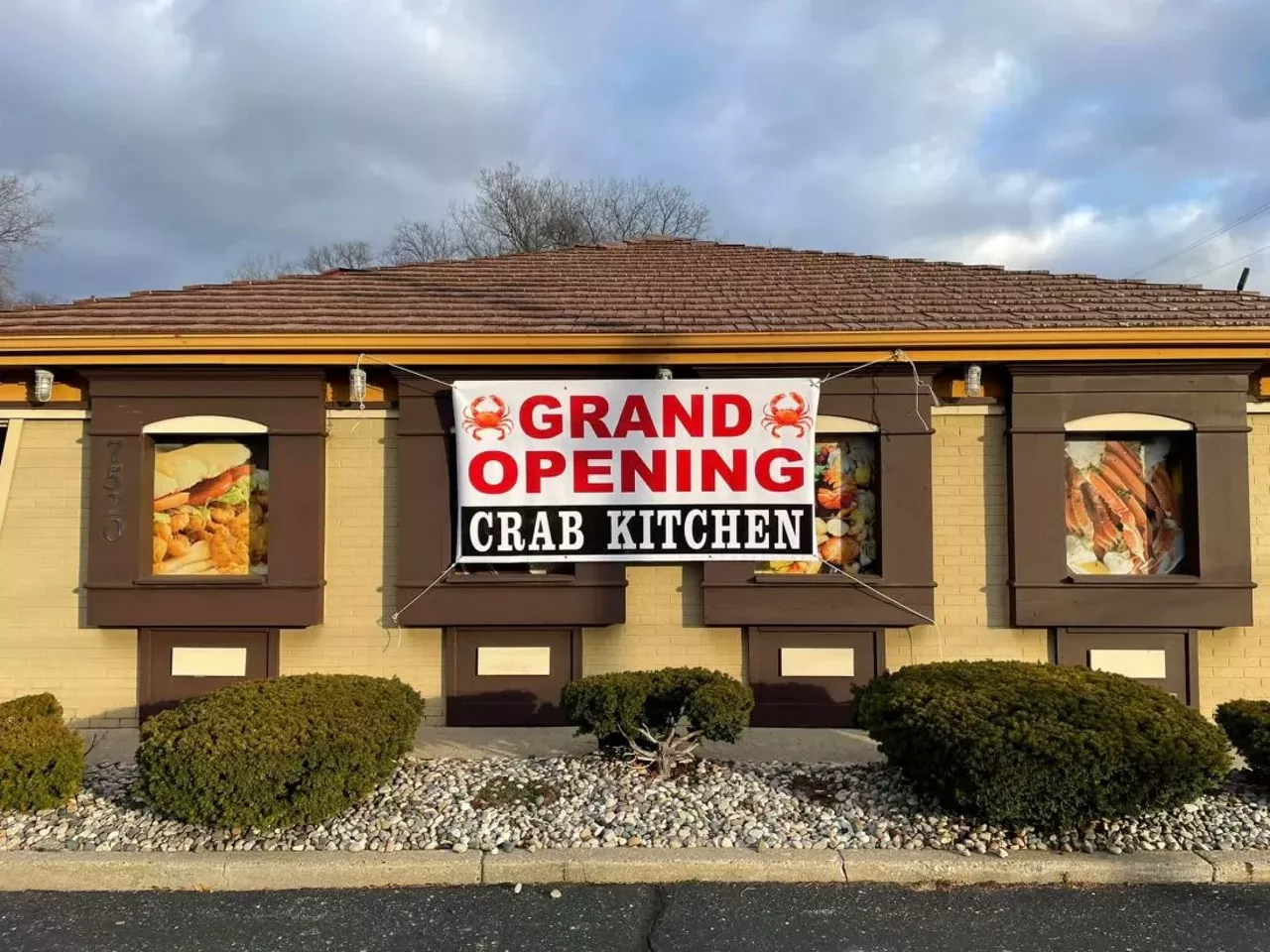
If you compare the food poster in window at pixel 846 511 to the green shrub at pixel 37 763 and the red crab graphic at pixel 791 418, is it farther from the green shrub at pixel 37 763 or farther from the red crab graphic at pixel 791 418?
the green shrub at pixel 37 763

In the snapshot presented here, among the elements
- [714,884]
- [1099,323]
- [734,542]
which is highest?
[1099,323]

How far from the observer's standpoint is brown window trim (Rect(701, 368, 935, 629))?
6.27 metres

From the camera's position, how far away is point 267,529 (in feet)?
21.0

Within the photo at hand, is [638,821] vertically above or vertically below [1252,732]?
below

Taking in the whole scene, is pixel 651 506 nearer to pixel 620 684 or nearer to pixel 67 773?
pixel 620 684

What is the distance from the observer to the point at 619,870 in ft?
12.9

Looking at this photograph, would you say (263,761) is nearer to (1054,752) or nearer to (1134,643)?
(1054,752)

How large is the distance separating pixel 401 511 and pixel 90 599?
2.51 m

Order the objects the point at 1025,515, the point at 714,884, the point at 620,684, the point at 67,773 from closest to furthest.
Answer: the point at 714,884 → the point at 67,773 → the point at 620,684 → the point at 1025,515

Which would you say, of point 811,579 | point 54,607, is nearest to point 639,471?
point 811,579

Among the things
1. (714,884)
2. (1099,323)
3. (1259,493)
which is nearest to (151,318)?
(714,884)

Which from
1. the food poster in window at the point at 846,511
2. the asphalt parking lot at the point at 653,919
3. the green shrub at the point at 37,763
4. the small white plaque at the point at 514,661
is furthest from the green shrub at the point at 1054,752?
the green shrub at the point at 37,763

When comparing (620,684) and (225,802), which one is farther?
(620,684)

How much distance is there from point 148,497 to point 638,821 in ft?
15.5
